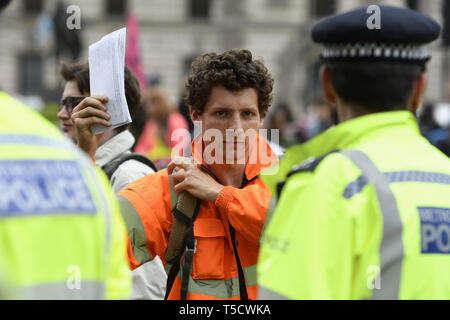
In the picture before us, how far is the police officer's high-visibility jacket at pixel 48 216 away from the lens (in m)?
1.36

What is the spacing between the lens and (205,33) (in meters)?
34.2

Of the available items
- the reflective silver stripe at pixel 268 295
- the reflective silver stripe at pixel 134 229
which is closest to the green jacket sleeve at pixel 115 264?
the reflective silver stripe at pixel 268 295

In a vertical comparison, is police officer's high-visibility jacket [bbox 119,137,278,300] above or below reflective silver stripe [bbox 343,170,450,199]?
below

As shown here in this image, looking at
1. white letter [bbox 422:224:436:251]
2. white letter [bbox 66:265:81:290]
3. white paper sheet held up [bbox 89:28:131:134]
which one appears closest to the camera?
white letter [bbox 66:265:81:290]

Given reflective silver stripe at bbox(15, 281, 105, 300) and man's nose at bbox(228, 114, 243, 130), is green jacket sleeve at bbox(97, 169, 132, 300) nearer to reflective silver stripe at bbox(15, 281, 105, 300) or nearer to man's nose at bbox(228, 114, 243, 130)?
reflective silver stripe at bbox(15, 281, 105, 300)

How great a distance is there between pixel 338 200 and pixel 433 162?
1.23 feet

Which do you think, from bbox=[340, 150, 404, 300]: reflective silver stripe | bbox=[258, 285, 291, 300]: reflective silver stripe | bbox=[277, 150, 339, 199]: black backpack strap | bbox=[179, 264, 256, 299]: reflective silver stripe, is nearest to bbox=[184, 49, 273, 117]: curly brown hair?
bbox=[179, 264, 256, 299]: reflective silver stripe

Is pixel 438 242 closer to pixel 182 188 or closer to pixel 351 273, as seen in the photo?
pixel 351 273

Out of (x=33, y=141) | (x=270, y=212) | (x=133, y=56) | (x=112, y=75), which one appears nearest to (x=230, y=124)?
(x=270, y=212)

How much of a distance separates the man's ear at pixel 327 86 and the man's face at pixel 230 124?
841 mm

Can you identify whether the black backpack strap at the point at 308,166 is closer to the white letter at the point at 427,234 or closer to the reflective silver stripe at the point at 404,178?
the reflective silver stripe at the point at 404,178

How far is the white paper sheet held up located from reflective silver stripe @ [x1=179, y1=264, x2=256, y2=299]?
67cm

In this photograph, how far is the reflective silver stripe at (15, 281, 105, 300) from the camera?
1392mm
